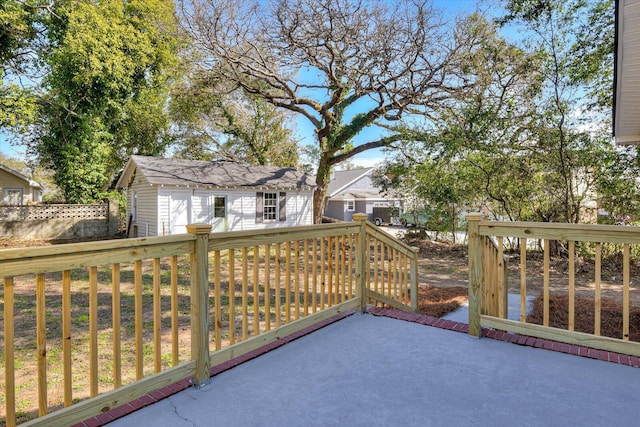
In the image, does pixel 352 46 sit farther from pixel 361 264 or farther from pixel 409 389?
pixel 409 389

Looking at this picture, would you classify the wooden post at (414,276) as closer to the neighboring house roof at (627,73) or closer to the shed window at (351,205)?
the neighboring house roof at (627,73)

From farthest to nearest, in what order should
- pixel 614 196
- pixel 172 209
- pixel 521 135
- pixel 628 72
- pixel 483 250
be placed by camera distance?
pixel 172 209
pixel 521 135
pixel 614 196
pixel 628 72
pixel 483 250

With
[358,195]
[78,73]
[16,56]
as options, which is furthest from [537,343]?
[358,195]

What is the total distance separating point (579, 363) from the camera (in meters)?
2.57

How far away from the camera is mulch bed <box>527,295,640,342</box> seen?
4.12 meters

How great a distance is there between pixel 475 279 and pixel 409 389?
1.30 metres

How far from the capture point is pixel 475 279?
311 centimetres

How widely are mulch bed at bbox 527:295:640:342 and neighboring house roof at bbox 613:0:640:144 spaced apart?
2431 mm

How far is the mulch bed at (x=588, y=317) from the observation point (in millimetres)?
4121

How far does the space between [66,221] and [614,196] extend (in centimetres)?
1844

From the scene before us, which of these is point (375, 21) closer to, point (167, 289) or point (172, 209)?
point (167, 289)

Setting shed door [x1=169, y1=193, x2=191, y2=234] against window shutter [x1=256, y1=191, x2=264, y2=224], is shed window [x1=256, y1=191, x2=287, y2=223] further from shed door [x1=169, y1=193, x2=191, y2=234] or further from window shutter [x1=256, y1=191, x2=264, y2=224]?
shed door [x1=169, y1=193, x2=191, y2=234]

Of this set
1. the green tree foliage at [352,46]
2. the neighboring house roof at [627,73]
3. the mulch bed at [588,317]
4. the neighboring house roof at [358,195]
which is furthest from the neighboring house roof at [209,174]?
the neighboring house roof at [627,73]

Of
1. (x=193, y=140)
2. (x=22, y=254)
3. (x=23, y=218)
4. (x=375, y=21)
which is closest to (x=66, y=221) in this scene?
(x=23, y=218)
